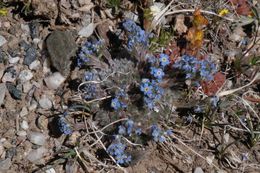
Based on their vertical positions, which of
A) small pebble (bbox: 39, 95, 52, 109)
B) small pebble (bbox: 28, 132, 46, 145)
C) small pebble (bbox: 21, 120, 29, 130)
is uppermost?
small pebble (bbox: 39, 95, 52, 109)

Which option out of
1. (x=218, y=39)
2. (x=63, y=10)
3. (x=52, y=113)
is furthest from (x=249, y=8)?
(x=52, y=113)

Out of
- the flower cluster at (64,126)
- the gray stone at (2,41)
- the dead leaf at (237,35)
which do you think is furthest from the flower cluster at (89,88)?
the dead leaf at (237,35)

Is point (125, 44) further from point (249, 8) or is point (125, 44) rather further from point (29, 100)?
point (249, 8)

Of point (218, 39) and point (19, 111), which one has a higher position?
point (218, 39)

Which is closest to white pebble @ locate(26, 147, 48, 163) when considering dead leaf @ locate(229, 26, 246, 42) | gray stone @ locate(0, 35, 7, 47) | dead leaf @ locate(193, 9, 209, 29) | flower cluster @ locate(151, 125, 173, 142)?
flower cluster @ locate(151, 125, 173, 142)

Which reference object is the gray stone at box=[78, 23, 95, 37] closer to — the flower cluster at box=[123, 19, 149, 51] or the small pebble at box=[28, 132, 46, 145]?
the flower cluster at box=[123, 19, 149, 51]
